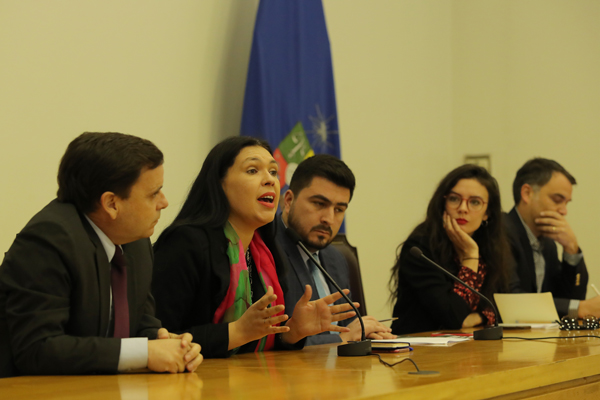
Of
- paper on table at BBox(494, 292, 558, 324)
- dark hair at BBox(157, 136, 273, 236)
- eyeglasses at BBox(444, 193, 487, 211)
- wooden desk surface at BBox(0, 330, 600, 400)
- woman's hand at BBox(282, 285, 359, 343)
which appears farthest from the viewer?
eyeglasses at BBox(444, 193, 487, 211)

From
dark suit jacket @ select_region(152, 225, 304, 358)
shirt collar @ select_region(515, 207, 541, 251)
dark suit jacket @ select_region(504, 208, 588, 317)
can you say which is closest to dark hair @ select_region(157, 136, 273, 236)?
dark suit jacket @ select_region(152, 225, 304, 358)

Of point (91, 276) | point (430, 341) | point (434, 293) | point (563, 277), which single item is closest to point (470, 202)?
point (434, 293)

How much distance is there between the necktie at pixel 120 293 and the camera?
1.87m

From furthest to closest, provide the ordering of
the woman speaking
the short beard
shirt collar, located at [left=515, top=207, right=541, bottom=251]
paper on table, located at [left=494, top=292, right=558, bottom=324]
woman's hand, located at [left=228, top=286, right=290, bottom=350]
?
shirt collar, located at [left=515, top=207, right=541, bottom=251]
paper on table, located at [left=494, top=292, right=558, bottom=324]
the short beard
the woman speaking
woman's hand, located at [left=228, top=286, right=290, bottom=350]

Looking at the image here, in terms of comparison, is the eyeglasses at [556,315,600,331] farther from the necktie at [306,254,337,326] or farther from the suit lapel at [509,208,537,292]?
the necktie at [306,254,337,326]

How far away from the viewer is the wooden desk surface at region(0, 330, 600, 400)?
1.37m

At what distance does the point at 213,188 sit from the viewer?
2.47m

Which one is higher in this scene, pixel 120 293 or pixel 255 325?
pixel 120 293

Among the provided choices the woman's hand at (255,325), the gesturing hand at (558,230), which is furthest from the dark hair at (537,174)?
the woman's hand at (255,325)

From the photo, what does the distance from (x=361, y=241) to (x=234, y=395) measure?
3908mm

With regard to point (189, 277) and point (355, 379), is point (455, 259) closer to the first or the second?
point (189, 277)

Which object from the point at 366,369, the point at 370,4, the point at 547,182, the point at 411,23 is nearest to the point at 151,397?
the point at 366,369

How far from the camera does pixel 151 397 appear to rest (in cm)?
132

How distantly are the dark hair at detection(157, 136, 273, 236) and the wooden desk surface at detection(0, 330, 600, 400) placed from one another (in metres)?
0.55
